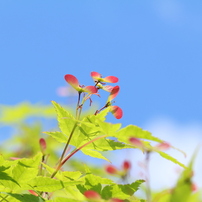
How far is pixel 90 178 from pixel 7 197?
390mm

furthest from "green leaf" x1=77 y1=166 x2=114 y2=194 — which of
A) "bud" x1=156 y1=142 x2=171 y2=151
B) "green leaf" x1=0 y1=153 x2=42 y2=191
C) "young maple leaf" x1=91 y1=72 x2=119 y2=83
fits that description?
"young maple leaf" x1=91 y1=72 x2=119 y2=83

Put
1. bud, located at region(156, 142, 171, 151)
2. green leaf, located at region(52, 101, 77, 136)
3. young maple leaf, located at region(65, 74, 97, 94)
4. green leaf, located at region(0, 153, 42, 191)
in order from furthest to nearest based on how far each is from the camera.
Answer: young maple leaf, located at region(65, 74, 97, 94)
green leaf, located at region(52, 101, 77, 136)
green leaf, located at region(0, 153, 42, 191)
bud, located at region(156, 142, 171, 151)

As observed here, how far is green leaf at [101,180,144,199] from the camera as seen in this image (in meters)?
1.65

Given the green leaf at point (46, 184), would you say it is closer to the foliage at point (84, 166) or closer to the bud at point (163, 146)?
the foliage at point (84, 166)

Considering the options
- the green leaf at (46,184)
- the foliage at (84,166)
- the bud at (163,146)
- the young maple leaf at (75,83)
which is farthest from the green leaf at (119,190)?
the young maple leaf at (75,83)

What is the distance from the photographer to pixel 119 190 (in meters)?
1.66

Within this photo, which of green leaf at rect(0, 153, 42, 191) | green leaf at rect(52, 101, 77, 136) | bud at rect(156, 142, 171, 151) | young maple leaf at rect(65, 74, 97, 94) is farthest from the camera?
young maple leaf at rect(65, 74, 97, 94)

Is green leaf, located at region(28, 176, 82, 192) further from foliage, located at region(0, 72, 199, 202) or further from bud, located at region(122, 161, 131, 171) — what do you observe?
bud, located at region(122, 161, 131, 171)

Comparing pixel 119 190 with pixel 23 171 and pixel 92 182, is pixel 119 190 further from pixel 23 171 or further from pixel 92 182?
pixel 23 171

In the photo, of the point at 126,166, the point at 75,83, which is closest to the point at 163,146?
the point at 126,166

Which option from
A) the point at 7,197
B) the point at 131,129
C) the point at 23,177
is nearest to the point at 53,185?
the point at 23,177

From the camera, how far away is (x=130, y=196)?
1655mm

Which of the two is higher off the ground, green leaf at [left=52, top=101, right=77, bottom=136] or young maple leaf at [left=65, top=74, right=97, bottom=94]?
young maple leaf at [left=65, top=74, right=97, bottom=94]

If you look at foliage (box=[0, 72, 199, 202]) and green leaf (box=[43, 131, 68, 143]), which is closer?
foliage (box=[0, 72, 199, 202])
